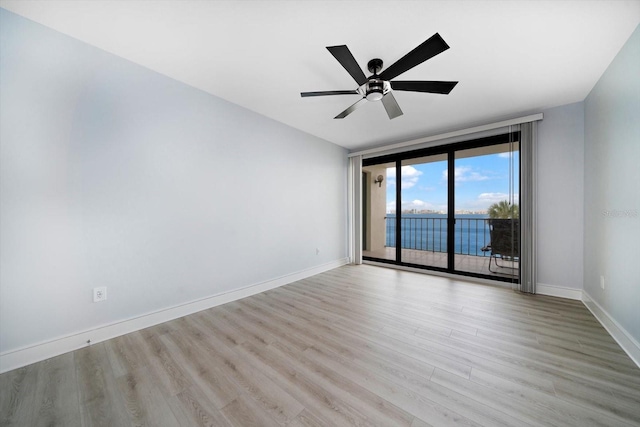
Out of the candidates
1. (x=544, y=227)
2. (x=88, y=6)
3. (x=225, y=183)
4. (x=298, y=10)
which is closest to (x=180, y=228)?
(x=225, y=183)

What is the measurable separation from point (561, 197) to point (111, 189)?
197 inches

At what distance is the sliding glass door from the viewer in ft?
11.6

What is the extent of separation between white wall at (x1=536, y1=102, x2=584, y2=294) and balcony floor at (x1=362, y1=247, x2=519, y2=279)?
0.46m

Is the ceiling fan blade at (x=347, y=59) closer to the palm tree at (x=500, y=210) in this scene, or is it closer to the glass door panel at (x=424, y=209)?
the glass door panel at (x=424, y=209)

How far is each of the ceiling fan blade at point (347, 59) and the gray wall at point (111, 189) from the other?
176 cm

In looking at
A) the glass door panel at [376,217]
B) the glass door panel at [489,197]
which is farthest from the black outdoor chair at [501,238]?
the glass door panel at [376,217]

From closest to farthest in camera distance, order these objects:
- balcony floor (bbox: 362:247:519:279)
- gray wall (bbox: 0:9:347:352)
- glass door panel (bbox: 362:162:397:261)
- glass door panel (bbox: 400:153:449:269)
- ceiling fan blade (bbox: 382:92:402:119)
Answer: gray wall (bbox: 0:9:347:352)
ceiling fan blade (bbox: 382:92:402:119)
balcony floor (bbox: 362:247:519:279)
glass door panel (bbox: 400:153:449:269)
glass door panel (bbox: 362:162:397:261)

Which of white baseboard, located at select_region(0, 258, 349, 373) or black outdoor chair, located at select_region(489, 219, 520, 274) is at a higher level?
black outdoor chair, located at select_region(489, 219, 520, 274)

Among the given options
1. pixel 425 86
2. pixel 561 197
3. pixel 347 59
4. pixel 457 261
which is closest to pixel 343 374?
pixel 347 59

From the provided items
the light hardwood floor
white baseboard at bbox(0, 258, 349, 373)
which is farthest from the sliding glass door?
white baseboard at bbox(0, 258, 349, 373)

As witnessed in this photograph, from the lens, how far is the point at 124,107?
2100mm

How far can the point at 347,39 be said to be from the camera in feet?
6.01

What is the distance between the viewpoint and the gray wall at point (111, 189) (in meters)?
1.65

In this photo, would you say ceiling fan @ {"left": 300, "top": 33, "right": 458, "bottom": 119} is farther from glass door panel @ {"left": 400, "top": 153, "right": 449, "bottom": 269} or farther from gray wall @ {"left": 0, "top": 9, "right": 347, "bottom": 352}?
glass door panel @ {"left": 400, "top": 153, "right": 449, "bottom": 269}
